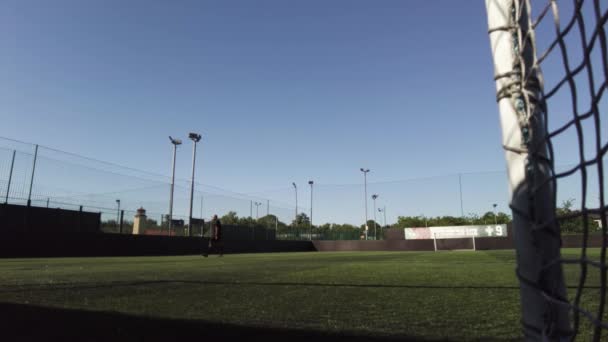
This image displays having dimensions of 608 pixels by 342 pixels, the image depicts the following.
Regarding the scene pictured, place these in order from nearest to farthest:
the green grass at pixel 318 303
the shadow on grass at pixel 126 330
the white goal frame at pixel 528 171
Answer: the white goal frame at pixel 528 171 → the shadow on grass at pixel 126 330 → the green grass at pixel 318 303

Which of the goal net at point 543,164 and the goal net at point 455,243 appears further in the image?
the goal net at point 455,243

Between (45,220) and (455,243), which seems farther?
(455,243)

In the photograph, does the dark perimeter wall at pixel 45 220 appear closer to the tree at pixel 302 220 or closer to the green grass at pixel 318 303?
the green grass at pixel 318 303

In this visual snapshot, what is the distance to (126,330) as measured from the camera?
2072 millimetres

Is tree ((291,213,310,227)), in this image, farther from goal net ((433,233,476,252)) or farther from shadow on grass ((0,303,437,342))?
shadow on grass ((0,303,437,342))

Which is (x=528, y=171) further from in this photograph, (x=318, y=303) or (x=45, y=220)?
(x=45, y=220)

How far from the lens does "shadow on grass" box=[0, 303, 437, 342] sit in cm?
194

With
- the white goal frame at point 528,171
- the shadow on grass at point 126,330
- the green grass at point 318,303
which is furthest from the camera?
the green grass at point 318,303

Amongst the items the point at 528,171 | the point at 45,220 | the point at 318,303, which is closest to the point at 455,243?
the point at 45,220

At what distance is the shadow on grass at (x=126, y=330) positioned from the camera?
194 centimetres

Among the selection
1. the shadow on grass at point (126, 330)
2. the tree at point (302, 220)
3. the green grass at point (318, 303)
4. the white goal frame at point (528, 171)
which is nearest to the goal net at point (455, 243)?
the tree at point (302, 220)

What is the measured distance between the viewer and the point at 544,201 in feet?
3.85

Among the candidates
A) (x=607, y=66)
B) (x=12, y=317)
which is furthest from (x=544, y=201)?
(x=12, y=317)

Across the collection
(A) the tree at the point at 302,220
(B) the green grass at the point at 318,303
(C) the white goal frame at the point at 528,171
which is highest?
(A) the tree at the point at 302,220
